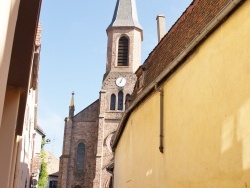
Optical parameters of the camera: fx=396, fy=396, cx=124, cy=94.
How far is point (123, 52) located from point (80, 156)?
12.0m

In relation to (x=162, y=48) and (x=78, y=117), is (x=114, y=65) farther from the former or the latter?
(x=162, y=48)

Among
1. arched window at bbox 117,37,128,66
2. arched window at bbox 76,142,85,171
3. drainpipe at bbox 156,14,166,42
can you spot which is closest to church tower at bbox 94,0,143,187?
arched window at bbox 117,37,128,66

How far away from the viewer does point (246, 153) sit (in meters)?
5.80

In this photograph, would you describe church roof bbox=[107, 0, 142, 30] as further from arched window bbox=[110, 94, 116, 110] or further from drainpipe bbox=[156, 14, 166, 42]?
drainpipe bbox=[156, 14, 166, 42]

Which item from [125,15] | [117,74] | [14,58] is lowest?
[14,58]

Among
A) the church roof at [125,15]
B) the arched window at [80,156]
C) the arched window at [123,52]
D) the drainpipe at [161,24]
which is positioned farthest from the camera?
the church roof at [125,15]

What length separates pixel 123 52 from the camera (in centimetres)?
4250

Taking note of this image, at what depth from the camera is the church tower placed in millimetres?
36938

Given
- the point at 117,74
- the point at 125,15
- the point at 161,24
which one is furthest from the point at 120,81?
the point at 161,24

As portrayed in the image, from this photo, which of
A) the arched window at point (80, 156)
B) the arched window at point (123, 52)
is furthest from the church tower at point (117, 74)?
the arched window at point (80, 156)

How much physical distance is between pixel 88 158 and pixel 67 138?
2832 mm

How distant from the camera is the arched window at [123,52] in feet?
137

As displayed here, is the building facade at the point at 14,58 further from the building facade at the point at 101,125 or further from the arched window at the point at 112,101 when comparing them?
the arched window at the point at 112,101

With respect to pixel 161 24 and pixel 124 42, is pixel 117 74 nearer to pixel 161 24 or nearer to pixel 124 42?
pixel 124 42
